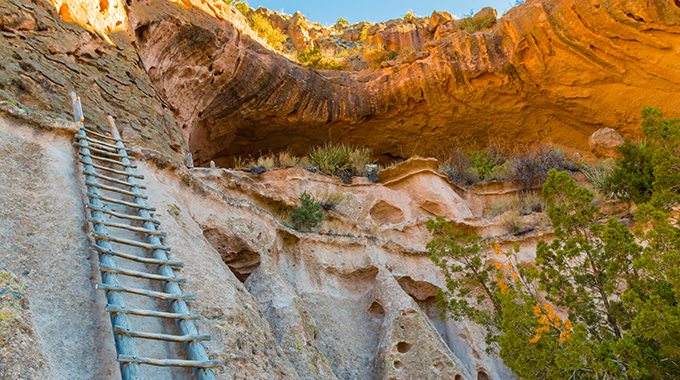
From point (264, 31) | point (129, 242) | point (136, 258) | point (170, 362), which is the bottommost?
point (170, 362)

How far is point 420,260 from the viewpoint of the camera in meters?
8.34

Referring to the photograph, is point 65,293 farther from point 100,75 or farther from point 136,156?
point 100,75

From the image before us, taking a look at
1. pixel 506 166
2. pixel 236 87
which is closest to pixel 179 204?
pixel 236 87

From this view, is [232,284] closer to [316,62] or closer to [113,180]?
[113,180]

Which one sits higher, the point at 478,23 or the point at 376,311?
the point at 478,23

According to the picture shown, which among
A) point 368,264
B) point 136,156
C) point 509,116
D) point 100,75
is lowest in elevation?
point 368,264

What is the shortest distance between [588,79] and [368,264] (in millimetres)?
9587

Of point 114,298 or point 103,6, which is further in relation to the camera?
point 103,6

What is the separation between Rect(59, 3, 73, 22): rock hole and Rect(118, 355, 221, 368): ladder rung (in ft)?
23.5

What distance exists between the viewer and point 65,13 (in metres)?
8.04

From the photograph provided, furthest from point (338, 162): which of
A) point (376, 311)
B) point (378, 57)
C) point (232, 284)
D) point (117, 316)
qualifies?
point (117, 316)

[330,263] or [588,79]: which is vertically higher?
[588,79]

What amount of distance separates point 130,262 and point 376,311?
371 centimetres

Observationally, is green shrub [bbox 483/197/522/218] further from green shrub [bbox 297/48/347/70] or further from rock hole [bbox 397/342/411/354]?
green shrub [bbox 297/48/347/70]
